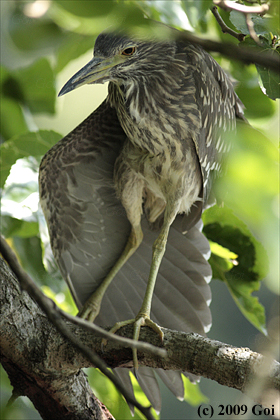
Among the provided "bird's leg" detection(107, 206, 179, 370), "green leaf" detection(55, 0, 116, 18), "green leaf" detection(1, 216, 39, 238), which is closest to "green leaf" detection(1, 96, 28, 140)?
"green leaf" detection(1, 216, 39, 238)

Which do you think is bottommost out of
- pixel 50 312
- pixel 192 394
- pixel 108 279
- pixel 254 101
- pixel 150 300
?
pixel 192 394

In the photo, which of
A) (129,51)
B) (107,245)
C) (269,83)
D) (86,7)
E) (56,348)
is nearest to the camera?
(86,7)

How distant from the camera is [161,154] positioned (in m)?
1.27

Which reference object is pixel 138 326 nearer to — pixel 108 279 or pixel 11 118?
pixel 108 279

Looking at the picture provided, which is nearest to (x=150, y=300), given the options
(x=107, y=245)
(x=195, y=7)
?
(x=107, y=245)

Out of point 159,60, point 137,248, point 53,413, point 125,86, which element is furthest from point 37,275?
point 159,60

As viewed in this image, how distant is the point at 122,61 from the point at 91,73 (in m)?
0.13

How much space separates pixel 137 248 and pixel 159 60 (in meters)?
0.78

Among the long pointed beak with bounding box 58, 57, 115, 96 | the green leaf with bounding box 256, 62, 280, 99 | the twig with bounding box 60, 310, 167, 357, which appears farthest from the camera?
the long pointed beak with bounding box 58, 57, 115, 96

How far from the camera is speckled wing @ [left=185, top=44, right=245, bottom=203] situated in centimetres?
119

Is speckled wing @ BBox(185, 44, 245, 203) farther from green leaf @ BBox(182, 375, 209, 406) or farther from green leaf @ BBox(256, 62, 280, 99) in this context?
green leaf @ BBox(182, 375, 209, 406)

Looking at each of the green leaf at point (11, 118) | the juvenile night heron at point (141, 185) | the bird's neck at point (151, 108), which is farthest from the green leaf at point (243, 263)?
the green leaf at point (11, 118)

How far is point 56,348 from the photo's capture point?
1040mm

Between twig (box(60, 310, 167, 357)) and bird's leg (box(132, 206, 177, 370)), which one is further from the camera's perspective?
bird's leg (box(132, 206, 177, 370))
